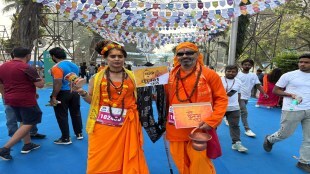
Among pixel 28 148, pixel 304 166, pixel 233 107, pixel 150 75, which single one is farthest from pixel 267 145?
pixel 28 148

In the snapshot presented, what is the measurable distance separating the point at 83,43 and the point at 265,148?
46753mm

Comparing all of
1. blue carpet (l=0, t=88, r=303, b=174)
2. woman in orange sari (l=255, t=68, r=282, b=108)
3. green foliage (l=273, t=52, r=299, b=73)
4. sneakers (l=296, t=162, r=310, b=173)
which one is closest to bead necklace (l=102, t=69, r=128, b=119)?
blue carpet (l=0, t=88, r=303, b=174)

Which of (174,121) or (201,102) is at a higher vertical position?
(201,102)

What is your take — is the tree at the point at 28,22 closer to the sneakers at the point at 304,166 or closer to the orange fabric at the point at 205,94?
the orange fabric at the point at 205,94

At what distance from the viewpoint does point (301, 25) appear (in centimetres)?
2098

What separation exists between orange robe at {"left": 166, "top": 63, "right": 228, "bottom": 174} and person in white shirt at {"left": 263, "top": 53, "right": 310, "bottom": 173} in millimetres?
1538

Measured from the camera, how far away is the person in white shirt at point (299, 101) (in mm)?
3461

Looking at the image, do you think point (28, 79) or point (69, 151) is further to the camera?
point (69, 151)

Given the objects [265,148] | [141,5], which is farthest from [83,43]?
[265,148]

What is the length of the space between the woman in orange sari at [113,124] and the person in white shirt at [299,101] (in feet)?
7.27

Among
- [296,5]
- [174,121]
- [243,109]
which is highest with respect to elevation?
[296,5]

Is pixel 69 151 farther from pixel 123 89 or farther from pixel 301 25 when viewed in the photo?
pixel 301 25

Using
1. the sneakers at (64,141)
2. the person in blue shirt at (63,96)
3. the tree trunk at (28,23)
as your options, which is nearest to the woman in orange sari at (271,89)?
the person in blue shirt at (63,96)

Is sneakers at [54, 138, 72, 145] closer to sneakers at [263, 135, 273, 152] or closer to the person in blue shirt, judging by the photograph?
the person in blue shirt
